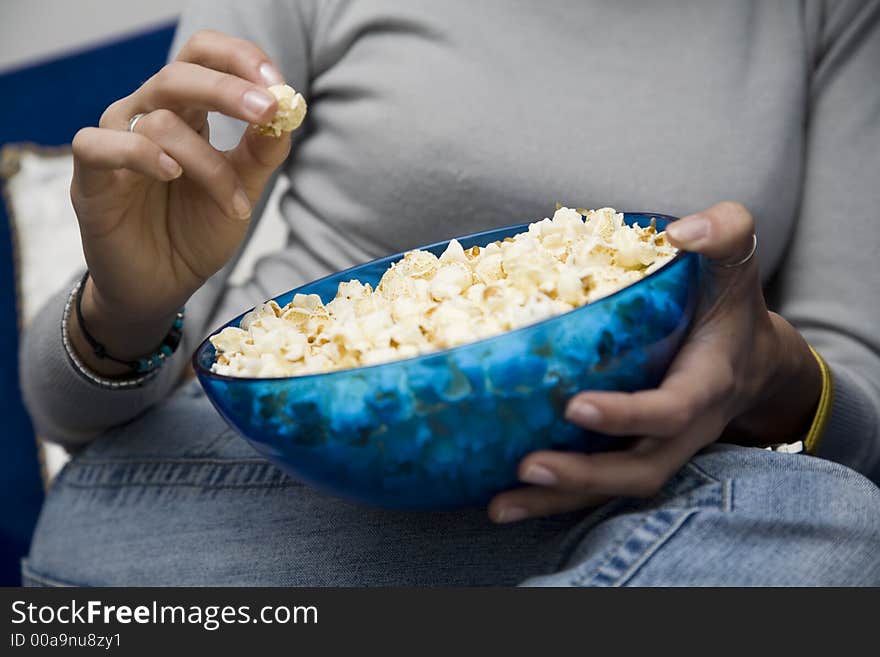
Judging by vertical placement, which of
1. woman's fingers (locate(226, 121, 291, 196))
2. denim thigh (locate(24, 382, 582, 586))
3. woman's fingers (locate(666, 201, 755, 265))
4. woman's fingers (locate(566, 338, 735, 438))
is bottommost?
denim thigh (locate(24, 382, 582, 586))

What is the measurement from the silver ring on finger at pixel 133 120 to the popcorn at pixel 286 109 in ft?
0.36

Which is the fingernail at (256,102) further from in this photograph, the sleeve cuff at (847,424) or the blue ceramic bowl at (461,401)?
the sleeve cuff at (847,424)

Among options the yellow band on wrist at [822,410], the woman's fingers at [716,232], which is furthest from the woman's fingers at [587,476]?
the yellow band on wrist at [822,410]

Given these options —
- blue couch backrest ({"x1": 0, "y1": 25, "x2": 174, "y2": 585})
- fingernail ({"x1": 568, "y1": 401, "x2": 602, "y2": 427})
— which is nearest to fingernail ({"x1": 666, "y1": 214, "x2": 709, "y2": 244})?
fingernail ({"x1": 568, "y1": 401, "x2": 602, "y2": 427})

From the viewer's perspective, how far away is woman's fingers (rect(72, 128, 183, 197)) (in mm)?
615

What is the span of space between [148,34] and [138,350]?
2.75ft

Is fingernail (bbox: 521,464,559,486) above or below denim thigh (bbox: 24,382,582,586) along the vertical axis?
above

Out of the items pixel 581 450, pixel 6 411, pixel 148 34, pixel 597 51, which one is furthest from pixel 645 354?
pixel 148 34

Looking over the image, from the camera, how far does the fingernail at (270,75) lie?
63cm

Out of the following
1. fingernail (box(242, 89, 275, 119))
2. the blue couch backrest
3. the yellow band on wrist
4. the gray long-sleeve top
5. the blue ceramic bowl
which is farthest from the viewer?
the blue couch backrest

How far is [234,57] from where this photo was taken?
0.65 meters

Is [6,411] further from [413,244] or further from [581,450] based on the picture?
[581,450]

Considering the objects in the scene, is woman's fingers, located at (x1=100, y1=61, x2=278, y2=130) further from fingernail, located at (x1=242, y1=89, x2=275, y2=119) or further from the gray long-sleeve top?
the gray long-sleeve top

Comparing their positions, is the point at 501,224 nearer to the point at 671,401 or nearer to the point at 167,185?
the point at 167,185
